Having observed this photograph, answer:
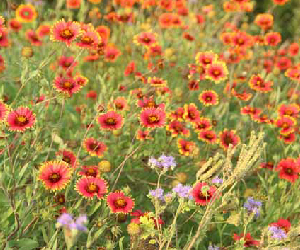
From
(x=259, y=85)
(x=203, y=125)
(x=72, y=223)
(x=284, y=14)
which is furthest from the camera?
(x=284, y=14)

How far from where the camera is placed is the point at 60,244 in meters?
1.72

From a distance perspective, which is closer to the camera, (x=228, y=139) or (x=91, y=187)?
(x=91, y=187)

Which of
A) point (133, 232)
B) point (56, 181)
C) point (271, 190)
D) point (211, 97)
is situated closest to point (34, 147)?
point (56, 181)

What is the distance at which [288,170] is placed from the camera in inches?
92.7

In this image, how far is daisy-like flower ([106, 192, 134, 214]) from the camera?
5.31 feet

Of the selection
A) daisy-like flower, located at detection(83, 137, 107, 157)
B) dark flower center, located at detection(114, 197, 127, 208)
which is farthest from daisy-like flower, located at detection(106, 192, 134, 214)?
daisy-like flower, located at detection(83, 137, 107, 157)

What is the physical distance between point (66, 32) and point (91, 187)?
0.75m

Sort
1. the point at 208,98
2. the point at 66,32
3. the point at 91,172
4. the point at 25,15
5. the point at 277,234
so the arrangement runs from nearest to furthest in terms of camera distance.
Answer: the point at 277,234
the point at 91,172
the point at 66,32
the point at 208,98
the point at 25,15

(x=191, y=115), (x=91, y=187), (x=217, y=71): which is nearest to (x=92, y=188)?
(x=91, y=187)

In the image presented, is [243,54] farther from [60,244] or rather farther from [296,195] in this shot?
[60,244]

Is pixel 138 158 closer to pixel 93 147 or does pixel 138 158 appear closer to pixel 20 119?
pixel 93 147

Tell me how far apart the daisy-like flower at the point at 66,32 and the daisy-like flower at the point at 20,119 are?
0.40 meters

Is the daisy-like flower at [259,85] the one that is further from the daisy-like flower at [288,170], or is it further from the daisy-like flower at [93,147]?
the daisy-like flower at [93,147]

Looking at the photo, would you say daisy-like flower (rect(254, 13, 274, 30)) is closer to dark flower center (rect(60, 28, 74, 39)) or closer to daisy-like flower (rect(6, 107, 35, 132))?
dark flower center (rect(60, 28, 74, 39))
